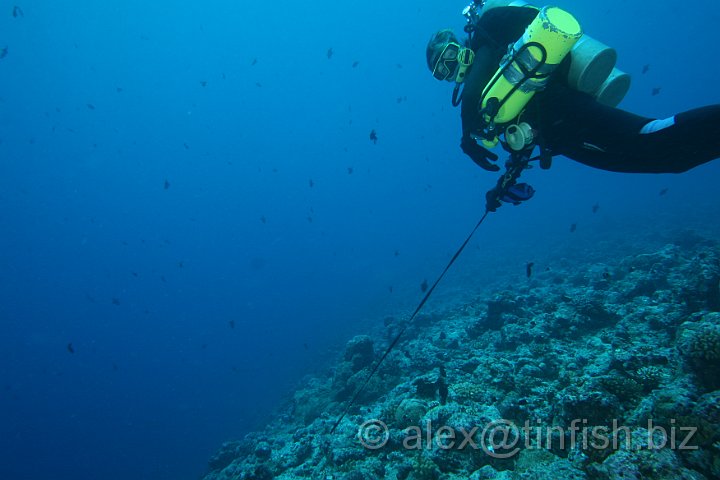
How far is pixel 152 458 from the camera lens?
29.5 metres

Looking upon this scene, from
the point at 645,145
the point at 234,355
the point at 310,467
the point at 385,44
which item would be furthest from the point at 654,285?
the point at 385,44

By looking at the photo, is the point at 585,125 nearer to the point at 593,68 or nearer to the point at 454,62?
the point at 593,68

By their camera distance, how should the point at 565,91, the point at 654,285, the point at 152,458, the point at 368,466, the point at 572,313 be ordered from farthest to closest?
the point at 152,458 → the point at 654,285 → the point at 572,313 → the point at 368,466 → the point at 565,91

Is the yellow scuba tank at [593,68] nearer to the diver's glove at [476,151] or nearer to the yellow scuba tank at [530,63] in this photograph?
the yellow scuba tank at [530,63]

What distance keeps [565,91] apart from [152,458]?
38.8 metres

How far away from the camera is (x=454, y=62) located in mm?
4172

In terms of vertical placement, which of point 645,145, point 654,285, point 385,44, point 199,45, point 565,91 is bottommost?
point 645,145

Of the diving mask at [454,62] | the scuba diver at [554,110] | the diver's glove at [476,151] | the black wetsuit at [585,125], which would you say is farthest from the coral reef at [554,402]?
the diving mask at [454,62]

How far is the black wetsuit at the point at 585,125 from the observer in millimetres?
2982

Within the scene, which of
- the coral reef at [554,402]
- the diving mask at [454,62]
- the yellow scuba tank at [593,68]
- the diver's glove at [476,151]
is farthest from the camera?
the diving mask at [454,62]

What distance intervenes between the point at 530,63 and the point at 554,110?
2.06ft

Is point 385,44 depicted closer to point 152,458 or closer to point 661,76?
point 661,76

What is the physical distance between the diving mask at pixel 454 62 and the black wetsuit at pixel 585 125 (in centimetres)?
15

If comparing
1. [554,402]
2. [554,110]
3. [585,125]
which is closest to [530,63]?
[554,110]
